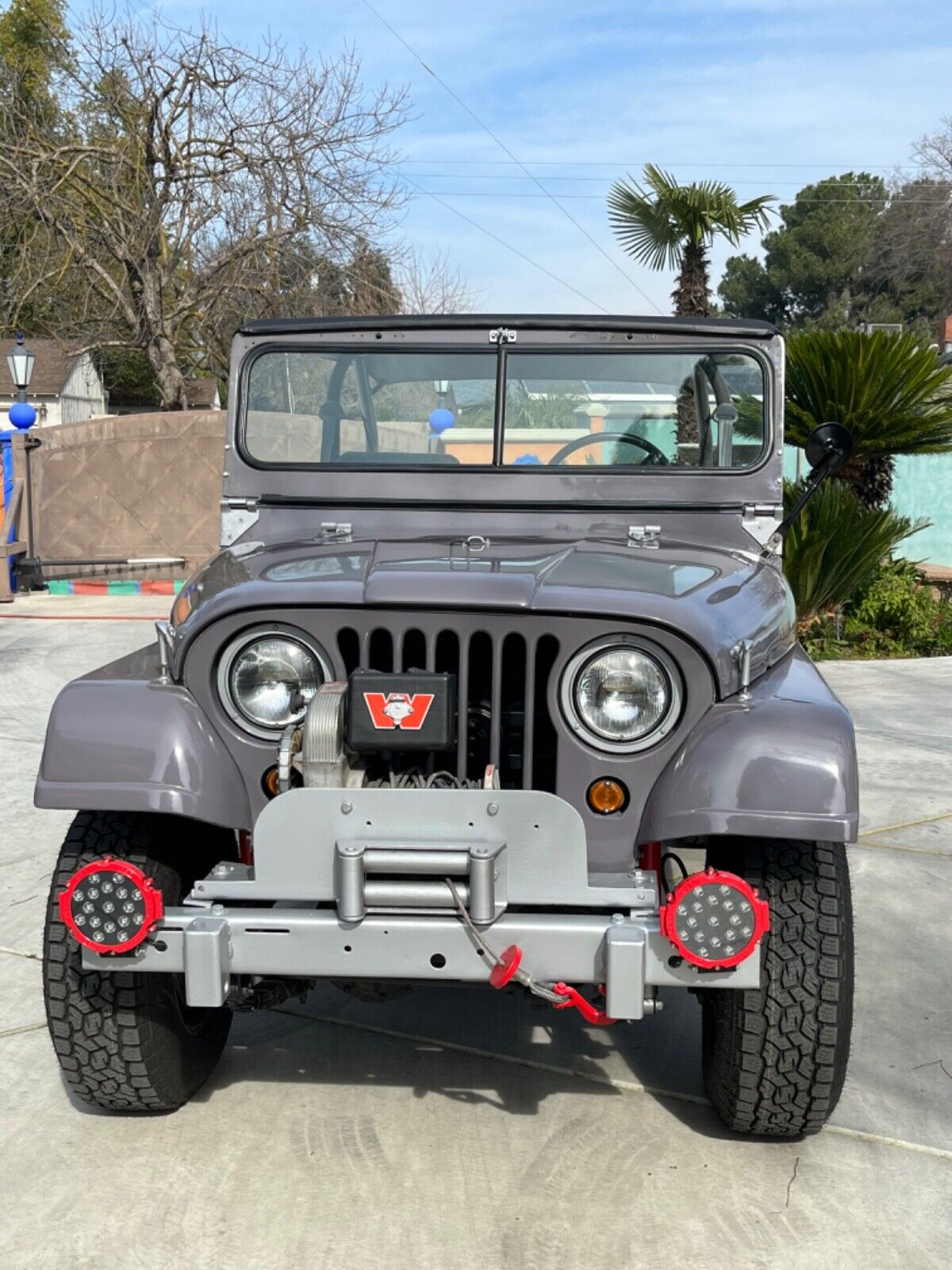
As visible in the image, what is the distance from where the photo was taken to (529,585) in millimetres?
2891

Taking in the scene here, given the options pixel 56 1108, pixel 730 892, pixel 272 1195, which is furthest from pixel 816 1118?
pixel 56 1108

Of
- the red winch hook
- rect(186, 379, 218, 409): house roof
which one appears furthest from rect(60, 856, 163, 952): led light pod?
rect(186, 379, 218, 409): house roof

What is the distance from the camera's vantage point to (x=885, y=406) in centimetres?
989

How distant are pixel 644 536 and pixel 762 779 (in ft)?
3.98

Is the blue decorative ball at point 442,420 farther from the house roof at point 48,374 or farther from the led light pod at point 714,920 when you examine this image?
the house roof at point 48,374

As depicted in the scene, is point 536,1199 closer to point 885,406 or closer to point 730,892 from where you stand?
point 730,892

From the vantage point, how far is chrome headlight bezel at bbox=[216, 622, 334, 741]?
291cm

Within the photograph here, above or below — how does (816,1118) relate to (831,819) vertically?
below

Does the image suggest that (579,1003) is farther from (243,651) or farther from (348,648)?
(243,651)

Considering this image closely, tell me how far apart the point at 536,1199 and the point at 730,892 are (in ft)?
2.70

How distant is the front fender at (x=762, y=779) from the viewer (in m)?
2.64

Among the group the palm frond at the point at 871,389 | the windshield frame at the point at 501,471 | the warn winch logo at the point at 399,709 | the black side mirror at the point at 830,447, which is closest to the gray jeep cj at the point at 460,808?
the warn winch logo at the point at 399,709

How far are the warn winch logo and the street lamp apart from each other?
1378 cm

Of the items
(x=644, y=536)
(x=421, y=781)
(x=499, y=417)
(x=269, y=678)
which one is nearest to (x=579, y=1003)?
(x=421, y=781)
